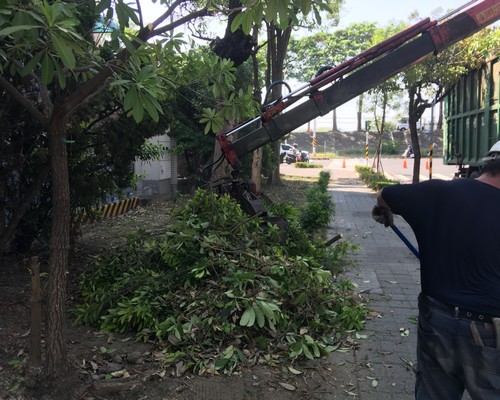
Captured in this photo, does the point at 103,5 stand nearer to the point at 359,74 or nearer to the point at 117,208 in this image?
the point at 359,74

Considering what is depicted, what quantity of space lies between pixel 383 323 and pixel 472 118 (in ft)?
25.9

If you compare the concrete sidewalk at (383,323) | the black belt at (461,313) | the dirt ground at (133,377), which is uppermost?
the black belt at (461,313)

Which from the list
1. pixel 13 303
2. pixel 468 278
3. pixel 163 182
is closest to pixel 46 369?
pixel 13 303

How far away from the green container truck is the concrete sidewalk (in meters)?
2.26

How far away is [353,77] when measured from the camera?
22.1ft

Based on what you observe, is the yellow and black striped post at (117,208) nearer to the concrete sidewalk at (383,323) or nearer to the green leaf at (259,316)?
the concrete sidewalk at (383,323)

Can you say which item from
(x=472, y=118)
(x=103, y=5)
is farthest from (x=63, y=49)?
(x=472, y=118)

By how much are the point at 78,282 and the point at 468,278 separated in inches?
180

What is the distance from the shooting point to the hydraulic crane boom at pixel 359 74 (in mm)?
6688

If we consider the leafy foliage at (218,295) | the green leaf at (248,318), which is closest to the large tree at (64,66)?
the leafy foliage at (218,295)

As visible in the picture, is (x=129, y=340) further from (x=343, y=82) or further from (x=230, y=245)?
(x=343, y=82)

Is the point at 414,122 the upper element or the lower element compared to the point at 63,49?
upper

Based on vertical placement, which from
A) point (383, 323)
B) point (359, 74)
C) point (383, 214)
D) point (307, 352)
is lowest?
point (383, 323)

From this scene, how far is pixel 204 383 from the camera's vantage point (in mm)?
3578
